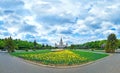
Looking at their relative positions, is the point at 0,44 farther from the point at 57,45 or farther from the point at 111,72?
the point at 111,72

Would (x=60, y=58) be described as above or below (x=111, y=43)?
below

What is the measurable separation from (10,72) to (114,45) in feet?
198

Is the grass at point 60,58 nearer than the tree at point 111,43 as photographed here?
Yes

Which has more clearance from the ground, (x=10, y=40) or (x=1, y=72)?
(x=10, y=40)

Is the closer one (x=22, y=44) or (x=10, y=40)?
(x=10, y=40)

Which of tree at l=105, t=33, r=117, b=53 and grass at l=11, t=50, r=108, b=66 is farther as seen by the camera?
tree at l=105, t=33, r=117, b=53

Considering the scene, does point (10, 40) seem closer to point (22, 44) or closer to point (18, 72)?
point (22, 44)

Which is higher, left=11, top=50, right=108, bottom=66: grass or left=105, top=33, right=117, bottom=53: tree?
left=105, top=33, right=117, bottom=53: tree

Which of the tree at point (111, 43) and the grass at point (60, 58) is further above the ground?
the tree at point (111, 43)

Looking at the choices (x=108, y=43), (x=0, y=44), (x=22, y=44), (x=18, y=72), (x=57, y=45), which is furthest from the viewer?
(x=57, y=45)

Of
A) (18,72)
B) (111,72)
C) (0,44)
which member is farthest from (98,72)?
(0,44)

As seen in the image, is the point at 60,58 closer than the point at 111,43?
Yes

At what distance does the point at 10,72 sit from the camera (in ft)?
56.7

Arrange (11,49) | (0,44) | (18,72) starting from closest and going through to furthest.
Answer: (18,72), (11,49), (0,44)
